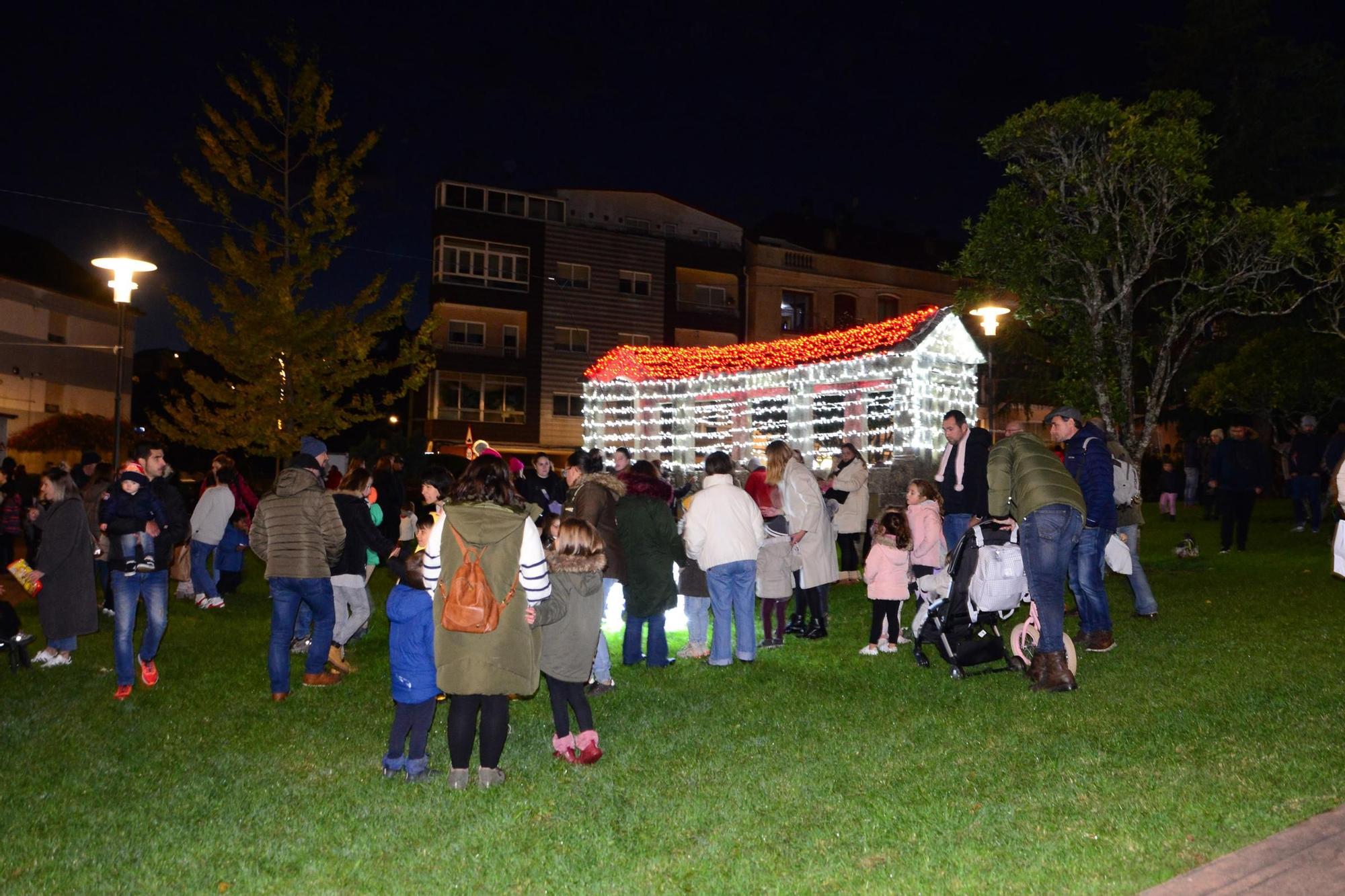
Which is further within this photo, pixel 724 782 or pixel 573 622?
pixel 573 622

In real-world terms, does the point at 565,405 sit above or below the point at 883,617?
above

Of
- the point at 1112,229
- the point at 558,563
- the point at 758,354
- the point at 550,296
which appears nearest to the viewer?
Result: the point at 558,563

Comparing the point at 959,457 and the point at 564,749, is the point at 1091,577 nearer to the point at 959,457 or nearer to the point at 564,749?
the point at 959,457

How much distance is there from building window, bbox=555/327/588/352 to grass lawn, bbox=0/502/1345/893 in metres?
36.2

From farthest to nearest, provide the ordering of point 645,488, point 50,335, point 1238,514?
point 50,335, point 1238,514, point 645,488

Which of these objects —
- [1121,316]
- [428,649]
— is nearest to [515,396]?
[1121,316]

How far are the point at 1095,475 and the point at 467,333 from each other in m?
37.4

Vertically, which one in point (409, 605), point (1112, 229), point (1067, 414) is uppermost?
point (1112, 229)

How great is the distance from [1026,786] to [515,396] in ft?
130

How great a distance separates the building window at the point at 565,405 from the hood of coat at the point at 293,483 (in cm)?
3662

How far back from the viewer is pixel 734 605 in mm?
9062

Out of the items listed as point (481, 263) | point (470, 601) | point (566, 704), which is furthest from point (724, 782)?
point (481, 263)

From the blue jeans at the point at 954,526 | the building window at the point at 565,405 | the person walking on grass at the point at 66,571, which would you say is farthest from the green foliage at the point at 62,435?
the blue jeans at the point at 954,526

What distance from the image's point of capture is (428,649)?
5.78 metres
